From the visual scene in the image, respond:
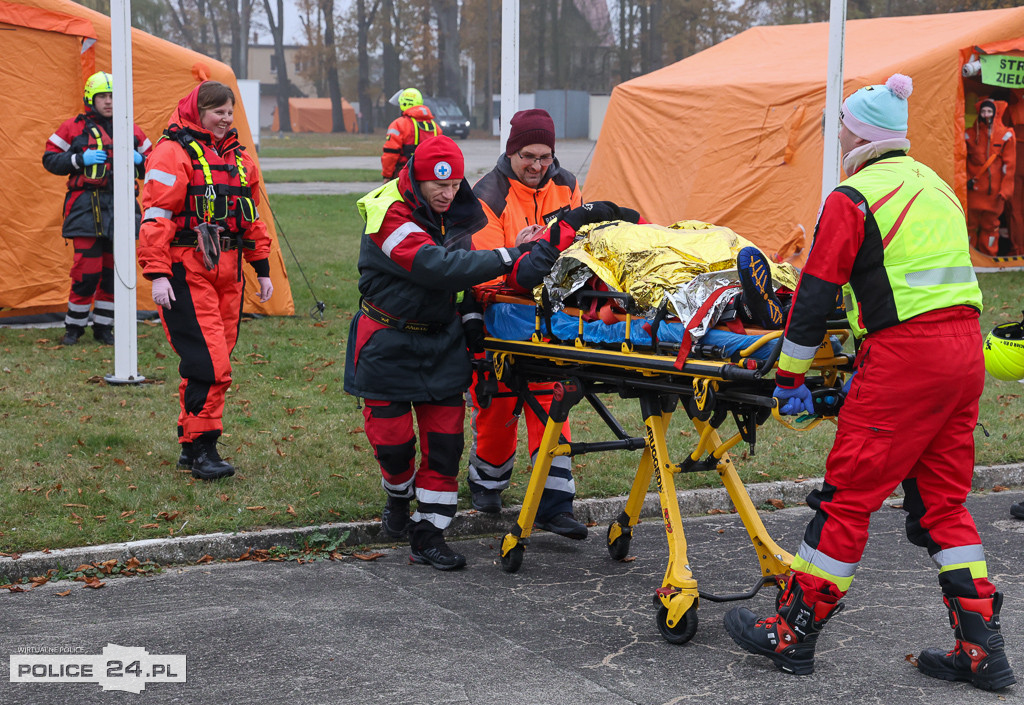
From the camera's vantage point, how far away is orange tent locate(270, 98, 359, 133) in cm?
6544

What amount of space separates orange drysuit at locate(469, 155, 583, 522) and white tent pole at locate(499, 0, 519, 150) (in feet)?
5.79

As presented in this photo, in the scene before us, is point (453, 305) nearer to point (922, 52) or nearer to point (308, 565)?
point (308, 565)

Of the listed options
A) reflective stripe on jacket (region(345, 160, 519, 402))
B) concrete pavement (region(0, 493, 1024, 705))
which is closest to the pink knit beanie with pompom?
reflective stripe on jacket (region(345, 160, 519, 402))

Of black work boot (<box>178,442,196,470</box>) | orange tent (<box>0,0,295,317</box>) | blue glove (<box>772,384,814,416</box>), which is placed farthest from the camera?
orange tent (<box>0,0,295,317</box>)

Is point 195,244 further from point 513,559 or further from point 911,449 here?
point 911,449

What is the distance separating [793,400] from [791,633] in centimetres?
85

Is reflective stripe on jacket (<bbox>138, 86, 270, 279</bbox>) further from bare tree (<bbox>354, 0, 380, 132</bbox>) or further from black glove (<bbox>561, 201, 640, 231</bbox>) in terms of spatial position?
bare tree (<bbox>354, 0, 380, 132</bbox>)

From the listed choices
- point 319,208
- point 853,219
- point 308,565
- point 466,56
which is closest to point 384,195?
point 308,565

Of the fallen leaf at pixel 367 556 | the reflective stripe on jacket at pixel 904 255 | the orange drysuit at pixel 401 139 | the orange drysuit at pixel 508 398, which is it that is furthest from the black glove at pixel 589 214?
the orange drysuit at pixel 401 139

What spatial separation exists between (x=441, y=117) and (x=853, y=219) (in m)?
42.8

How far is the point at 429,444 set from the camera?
5.40 metres

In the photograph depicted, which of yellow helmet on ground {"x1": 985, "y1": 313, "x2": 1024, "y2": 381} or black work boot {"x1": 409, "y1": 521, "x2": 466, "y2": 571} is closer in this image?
yellow helmet on ground {"x1": 985, "y1": 313, "x2": 1024, "y2": 381}

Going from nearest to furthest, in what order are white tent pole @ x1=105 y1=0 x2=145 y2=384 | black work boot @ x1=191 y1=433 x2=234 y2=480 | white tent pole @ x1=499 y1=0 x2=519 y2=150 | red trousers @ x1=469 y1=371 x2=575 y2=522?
red trousers @ x1=469 y1=371 x2=575 y2=522
black work boot @ x1=191 y1=433 x2=234 y2=480
white tent pole @ x1=499 y1=0 x2=519 y2=150
white tent pole @ x1=105 y1=0 x2=145 y2=384

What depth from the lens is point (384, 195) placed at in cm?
522
